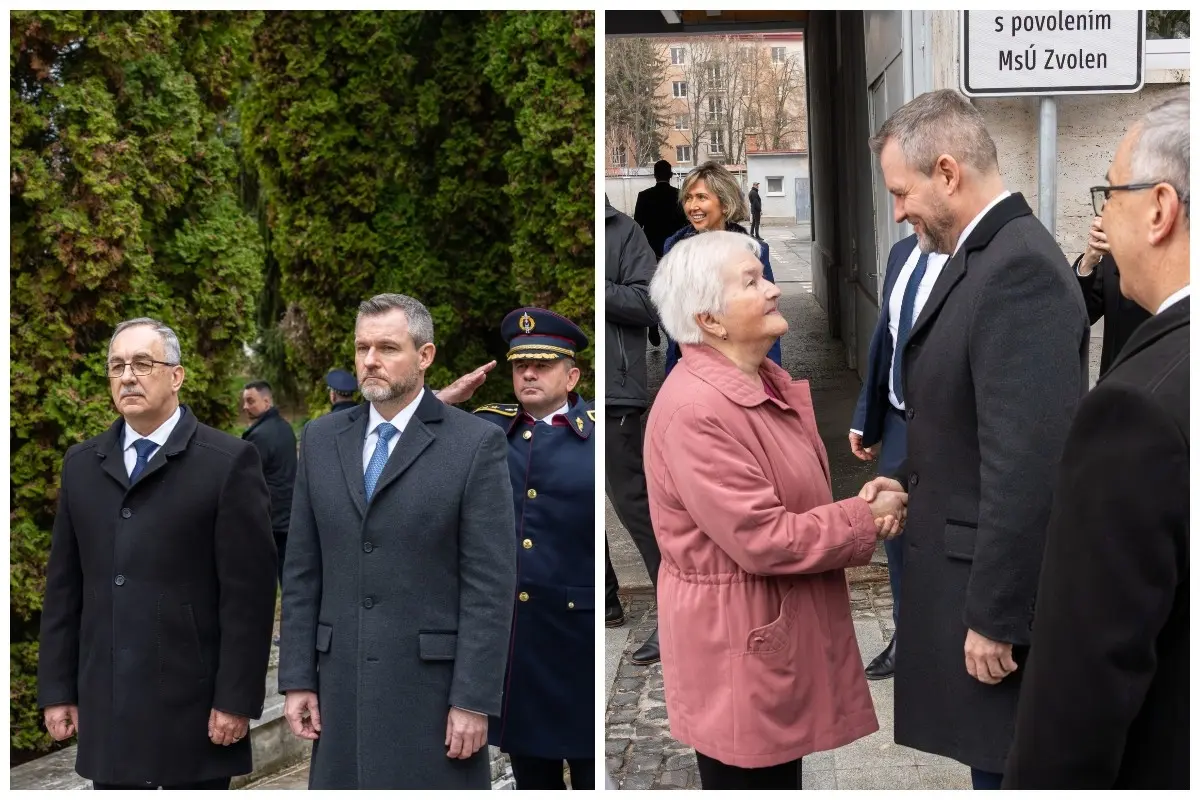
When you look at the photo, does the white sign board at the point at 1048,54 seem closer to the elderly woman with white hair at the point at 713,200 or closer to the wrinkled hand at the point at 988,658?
the elderly woman with white hair at the point at 713,200

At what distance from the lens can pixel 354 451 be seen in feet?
11.0

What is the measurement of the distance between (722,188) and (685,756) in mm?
1845

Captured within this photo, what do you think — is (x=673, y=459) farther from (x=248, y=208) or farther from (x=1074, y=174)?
(x=248, y=208)

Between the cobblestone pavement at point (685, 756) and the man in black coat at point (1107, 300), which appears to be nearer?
the cobblestone pavement at point (685, 756)

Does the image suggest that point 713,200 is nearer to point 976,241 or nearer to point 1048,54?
point 1048,54

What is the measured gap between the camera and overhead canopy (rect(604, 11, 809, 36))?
4.32 m

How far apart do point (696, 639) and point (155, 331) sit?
1.87 m

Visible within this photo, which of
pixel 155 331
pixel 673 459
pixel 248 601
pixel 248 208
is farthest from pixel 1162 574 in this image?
pixel 248 208

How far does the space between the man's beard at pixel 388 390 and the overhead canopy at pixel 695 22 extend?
1061mm

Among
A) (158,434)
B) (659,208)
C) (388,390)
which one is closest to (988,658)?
(388,390)

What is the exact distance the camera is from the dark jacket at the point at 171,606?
356 cm

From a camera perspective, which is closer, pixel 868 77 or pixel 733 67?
pixel 733 67

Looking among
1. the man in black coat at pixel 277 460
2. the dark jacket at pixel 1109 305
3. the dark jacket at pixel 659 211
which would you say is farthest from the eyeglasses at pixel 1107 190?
the man in black coat at pixel 277 460

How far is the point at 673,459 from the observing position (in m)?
2.65
